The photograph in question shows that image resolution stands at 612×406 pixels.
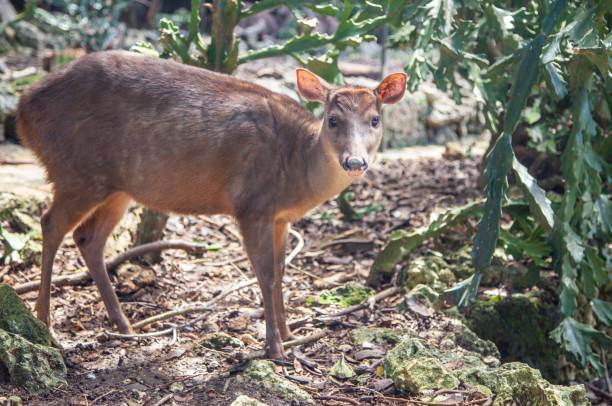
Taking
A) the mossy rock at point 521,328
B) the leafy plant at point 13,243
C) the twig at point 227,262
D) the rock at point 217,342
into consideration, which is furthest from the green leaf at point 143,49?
the mossy rock at point 521,328

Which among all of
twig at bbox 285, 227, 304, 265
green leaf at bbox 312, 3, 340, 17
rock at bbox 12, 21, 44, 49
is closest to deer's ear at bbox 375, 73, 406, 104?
green leaf at bbox 312, 3, 340, 17

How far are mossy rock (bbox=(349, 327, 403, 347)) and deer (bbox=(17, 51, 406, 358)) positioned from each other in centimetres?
55

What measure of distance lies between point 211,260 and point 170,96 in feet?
6.38

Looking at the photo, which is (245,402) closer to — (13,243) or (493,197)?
(493,197)

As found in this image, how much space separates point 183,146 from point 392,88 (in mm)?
1462

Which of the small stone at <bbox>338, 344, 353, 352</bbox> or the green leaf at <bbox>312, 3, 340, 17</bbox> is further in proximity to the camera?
the green leaf at <bbox>312, 3, 340, 17</bbox>

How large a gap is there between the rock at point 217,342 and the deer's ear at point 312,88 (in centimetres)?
170

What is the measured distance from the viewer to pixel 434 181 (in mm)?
7832

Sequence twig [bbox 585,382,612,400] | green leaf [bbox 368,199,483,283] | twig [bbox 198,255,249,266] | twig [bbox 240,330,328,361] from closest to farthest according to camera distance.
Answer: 1. twig [bbox 240,330,328,361]
2. twig [bbox 585,382,612,400]
3. green leaf [bbox 368,199,483,283]
4. twig [bbox 198,255,249,266]

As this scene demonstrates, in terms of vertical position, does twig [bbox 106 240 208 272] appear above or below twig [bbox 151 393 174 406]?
above

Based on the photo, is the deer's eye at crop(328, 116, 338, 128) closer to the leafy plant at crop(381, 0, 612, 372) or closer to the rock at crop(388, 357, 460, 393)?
the leafy plant at crop(381, 0, 612, 372)

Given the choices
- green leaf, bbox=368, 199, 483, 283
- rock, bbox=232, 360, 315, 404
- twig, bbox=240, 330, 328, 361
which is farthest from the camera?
green leaf, bbox=368, 199, 483, 283

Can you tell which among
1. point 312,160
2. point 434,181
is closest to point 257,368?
point 312,160

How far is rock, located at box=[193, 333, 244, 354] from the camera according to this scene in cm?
434
